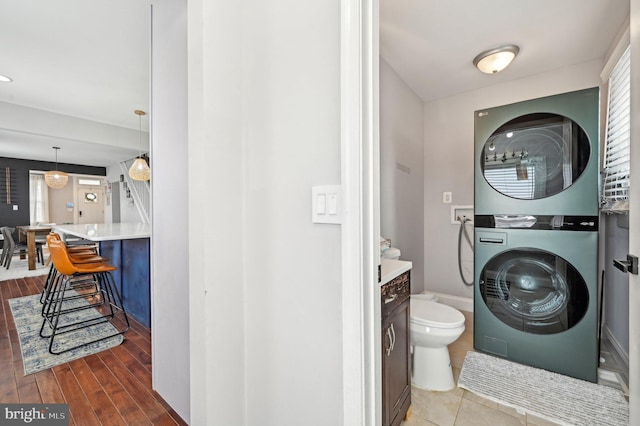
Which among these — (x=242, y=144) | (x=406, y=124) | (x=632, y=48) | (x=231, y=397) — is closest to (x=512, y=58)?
(x=406, y=124)

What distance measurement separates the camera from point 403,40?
2.05 metres

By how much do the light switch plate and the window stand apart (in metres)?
1.78

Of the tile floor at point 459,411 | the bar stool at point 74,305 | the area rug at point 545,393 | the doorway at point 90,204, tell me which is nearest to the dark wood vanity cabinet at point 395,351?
the tile floor at point 459,411

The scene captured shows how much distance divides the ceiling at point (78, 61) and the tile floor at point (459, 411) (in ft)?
11.0

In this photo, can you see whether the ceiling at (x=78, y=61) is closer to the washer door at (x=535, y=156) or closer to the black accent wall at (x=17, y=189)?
the washer door at (x=535, y=156)

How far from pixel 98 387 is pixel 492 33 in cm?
360

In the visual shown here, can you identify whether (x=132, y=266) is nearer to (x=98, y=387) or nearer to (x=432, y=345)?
(x=98, y=387)

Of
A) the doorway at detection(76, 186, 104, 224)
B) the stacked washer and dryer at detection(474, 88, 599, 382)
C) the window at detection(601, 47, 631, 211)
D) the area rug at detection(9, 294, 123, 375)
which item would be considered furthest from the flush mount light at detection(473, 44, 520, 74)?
the doorway at detection(76, 186, 104, 224)

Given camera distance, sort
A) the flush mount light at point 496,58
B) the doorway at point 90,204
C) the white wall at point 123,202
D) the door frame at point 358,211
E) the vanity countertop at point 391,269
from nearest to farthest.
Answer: the door frame at point 358,211 < the vanity countertop at point 391,269 < the flush mount light at point 496,58 < the white wall at point 123,202 < the doorway at point 90,204

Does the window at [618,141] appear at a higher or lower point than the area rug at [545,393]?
higher

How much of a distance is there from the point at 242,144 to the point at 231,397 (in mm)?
1035

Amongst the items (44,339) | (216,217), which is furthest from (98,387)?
(216,217)

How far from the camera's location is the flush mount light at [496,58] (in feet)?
6.88

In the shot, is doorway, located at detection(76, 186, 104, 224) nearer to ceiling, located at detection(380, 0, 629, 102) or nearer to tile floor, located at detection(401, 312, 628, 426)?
ceiling, located at detection(380, 0, 629, 102)
